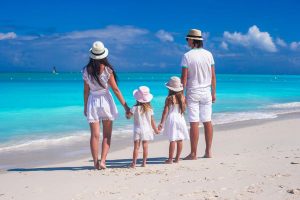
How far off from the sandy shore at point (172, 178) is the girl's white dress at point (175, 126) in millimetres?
393

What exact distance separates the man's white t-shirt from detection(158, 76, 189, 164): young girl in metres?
0.26

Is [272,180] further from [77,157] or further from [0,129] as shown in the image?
[0,129]

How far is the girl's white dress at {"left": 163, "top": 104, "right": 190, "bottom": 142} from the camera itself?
21.5ft

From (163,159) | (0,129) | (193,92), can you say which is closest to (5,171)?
(163,159)

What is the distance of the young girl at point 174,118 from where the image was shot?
655 centimetres

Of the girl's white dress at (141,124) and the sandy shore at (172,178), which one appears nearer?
the sandy shore at (172,178)

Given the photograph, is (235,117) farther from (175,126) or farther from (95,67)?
(95,67)

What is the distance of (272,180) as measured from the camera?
497cm

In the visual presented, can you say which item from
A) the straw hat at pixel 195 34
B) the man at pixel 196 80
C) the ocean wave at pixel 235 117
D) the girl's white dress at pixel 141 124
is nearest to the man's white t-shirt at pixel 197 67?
the man at pixel 196 80

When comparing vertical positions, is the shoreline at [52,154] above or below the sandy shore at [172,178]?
above

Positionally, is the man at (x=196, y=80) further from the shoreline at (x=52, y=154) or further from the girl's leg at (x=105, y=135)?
the shoreline at (x=52, y=154)

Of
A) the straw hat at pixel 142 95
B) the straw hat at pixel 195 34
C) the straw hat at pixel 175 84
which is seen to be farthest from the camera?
the straw hat at pixel 195 34

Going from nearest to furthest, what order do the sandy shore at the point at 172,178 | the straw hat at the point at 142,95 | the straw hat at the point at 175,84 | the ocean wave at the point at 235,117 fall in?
A: 1. the sandy shore at the point at 172,178
2. the straw hat at the point at 142,95
3. the straw hat at the point at 175,84
4. the ocean wave at the point at 235,117

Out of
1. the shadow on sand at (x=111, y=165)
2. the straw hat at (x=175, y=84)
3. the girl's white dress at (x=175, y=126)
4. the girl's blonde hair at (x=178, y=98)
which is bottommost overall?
Answer: the shadow on sand at (x=111, y=165)
